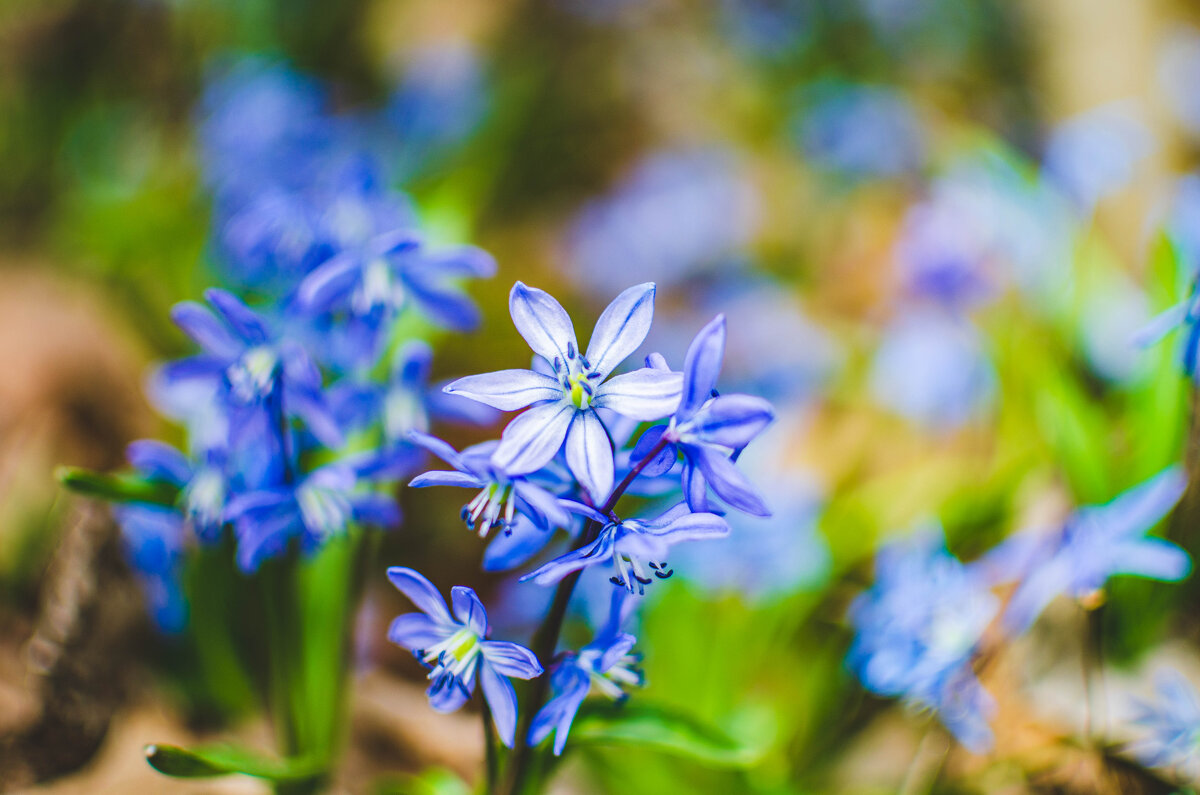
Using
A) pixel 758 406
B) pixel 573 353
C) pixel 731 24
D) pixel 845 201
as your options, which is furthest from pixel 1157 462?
pixel 731 24

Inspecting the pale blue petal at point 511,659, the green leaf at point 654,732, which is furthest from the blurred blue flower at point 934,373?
the pale blue petal at point 511,659

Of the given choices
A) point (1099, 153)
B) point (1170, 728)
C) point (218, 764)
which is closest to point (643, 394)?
point (218, 764)

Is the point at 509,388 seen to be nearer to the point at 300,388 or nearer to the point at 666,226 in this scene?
the point at 300,388

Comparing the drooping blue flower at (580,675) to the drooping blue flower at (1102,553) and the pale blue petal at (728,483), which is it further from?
the drooping blue flower at (1102,553)

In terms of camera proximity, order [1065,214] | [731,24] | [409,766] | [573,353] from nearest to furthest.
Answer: [573,353], [409,766], [1065,214], [731,24]

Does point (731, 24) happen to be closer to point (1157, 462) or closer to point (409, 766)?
point (1157, 462)
